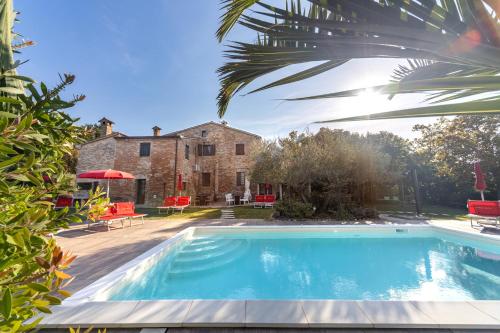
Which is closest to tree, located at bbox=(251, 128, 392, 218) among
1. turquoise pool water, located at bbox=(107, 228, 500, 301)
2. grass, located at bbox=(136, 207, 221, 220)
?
turquoise pool water, located at bbox=(107, 228, 500, 301)

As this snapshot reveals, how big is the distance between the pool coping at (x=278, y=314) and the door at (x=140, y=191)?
18.7 metres

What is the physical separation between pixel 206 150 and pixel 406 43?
24.5 m

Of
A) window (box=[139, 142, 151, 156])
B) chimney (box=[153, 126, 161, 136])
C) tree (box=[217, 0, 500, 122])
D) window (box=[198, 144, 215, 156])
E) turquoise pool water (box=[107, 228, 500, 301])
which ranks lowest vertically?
turquoise pool water (box=[107, 228, 500, 301])

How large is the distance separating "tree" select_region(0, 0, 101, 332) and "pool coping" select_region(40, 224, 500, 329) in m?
2.28

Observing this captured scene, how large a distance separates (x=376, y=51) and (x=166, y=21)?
10154 millimetres

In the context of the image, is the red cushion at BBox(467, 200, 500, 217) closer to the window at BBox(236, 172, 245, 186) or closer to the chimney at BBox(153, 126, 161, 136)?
the window at BBox(236, 172, 245, 186)

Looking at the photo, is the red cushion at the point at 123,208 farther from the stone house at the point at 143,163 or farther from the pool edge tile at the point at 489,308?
the pool edge tile at the point at 489,308

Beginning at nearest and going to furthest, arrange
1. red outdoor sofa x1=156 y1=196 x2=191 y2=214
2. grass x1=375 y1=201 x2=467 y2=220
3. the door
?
grass x1=375 y1=201 x2=467 y2=220 → red outdoor sofa x1=156 y1=196 x2=191 y2=214 → the door

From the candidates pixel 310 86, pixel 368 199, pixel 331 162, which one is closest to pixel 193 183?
pixel 331 162

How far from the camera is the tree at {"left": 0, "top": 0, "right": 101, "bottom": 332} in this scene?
67cm

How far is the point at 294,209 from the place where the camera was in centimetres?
1284

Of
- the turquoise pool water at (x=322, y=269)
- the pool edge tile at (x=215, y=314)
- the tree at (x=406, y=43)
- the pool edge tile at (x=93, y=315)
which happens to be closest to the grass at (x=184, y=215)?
the turquoise pool water at (x=322, y=269)

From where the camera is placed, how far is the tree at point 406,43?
699 mm

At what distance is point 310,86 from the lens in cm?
152
